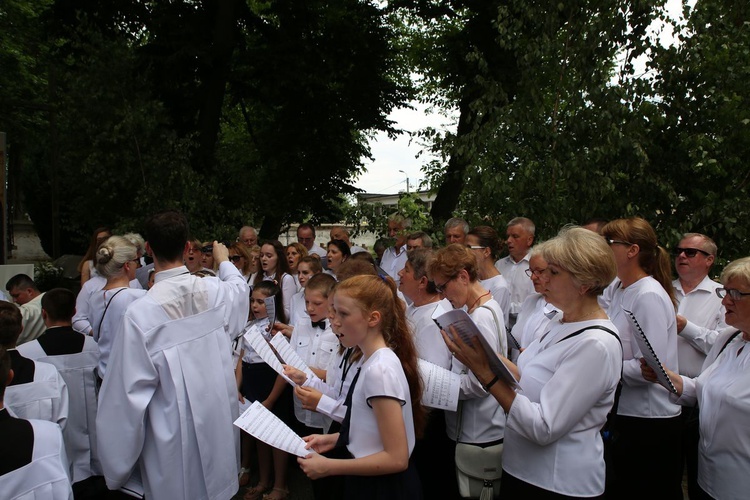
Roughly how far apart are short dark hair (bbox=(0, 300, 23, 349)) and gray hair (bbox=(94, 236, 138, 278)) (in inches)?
33.9

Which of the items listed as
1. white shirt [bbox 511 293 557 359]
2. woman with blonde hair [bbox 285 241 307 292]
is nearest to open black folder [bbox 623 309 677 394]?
white shirt [bbox 511 293 557 359]

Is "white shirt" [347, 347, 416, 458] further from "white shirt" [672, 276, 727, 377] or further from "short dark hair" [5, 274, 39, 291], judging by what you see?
"short dark hair" [5, 274, 39, 291]

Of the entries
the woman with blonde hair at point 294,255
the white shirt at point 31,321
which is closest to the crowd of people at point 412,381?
the white shirt at point 31,321

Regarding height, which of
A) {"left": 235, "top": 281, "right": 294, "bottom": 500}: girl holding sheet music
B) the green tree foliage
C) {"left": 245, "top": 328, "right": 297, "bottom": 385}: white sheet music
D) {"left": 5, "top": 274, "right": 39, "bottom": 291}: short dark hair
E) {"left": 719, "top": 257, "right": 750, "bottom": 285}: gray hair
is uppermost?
the green tree foliage

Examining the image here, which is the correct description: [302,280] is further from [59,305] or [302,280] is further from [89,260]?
[89,260]

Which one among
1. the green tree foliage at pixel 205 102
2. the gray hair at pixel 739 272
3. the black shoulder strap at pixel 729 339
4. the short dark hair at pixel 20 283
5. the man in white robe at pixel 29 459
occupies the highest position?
the green tree foliage at pixel 205 102

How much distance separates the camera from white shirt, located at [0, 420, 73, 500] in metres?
2.53

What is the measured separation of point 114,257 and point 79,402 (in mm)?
1047

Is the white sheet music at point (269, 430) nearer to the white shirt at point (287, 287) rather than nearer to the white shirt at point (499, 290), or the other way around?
the white shirt at point (499, 290)

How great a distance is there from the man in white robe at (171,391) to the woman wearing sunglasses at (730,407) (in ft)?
8.16

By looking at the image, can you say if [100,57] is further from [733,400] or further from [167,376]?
[733,400]

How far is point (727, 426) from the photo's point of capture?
290cm

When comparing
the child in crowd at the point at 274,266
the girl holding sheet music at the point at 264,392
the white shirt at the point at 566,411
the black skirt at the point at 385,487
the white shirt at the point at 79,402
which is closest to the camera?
the white shirt at the point at 566,411

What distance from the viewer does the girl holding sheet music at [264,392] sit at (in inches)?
205
